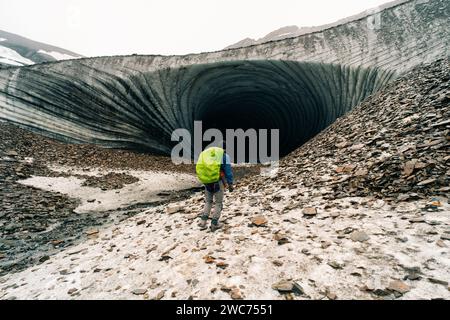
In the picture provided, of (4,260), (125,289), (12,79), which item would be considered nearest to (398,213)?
(125,289)

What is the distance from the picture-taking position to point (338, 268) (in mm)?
3502

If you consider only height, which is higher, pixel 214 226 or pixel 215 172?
pixel 215 172

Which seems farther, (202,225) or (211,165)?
(202,225)

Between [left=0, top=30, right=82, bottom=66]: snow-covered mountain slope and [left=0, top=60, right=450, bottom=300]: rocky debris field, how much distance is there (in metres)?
40.6

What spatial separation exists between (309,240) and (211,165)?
7.15ft

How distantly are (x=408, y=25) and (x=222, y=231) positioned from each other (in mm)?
15858

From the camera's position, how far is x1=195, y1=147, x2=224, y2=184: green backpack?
17.2 feet

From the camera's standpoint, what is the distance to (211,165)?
17.2ft

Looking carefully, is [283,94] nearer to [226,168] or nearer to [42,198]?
[226,168]

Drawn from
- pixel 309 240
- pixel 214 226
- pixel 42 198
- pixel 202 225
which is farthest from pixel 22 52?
pixel 309 240

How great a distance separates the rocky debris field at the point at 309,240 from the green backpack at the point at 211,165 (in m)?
1.08

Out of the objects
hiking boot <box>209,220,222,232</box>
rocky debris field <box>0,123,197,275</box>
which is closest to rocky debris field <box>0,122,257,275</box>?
rocky debris field <box>0,123,197,275</box>
